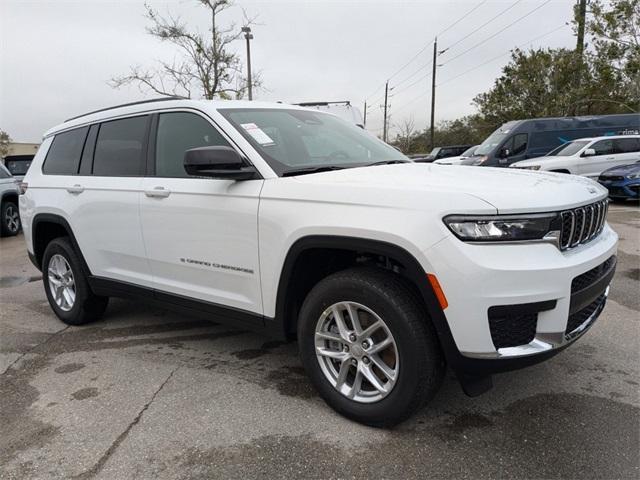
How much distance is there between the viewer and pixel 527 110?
28.2 metres

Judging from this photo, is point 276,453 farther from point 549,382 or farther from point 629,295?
point 629,295

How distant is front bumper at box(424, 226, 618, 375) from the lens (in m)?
2.13

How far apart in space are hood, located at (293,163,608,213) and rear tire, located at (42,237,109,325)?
254cm

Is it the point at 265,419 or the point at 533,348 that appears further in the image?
the point at 265,419

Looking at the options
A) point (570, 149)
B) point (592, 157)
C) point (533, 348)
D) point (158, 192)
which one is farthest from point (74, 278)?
point (570, 149)

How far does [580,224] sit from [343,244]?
46.6 inches

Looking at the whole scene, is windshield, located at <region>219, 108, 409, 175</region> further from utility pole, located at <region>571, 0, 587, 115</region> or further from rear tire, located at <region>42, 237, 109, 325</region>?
utility pole, located at <region>571, 0, 587, 115</region>

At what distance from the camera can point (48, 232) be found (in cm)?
470

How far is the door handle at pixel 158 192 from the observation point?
331 cm

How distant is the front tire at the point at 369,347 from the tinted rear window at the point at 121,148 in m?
1.87

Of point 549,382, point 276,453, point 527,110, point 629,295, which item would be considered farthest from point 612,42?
point 276,453

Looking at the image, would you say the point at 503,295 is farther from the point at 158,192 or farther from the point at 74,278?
the point at 74,278

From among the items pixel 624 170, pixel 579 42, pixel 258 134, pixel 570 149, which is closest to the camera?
pixel 258 134

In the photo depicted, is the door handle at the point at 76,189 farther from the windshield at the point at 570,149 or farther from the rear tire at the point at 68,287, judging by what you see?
the windshield at the point at 570,149
